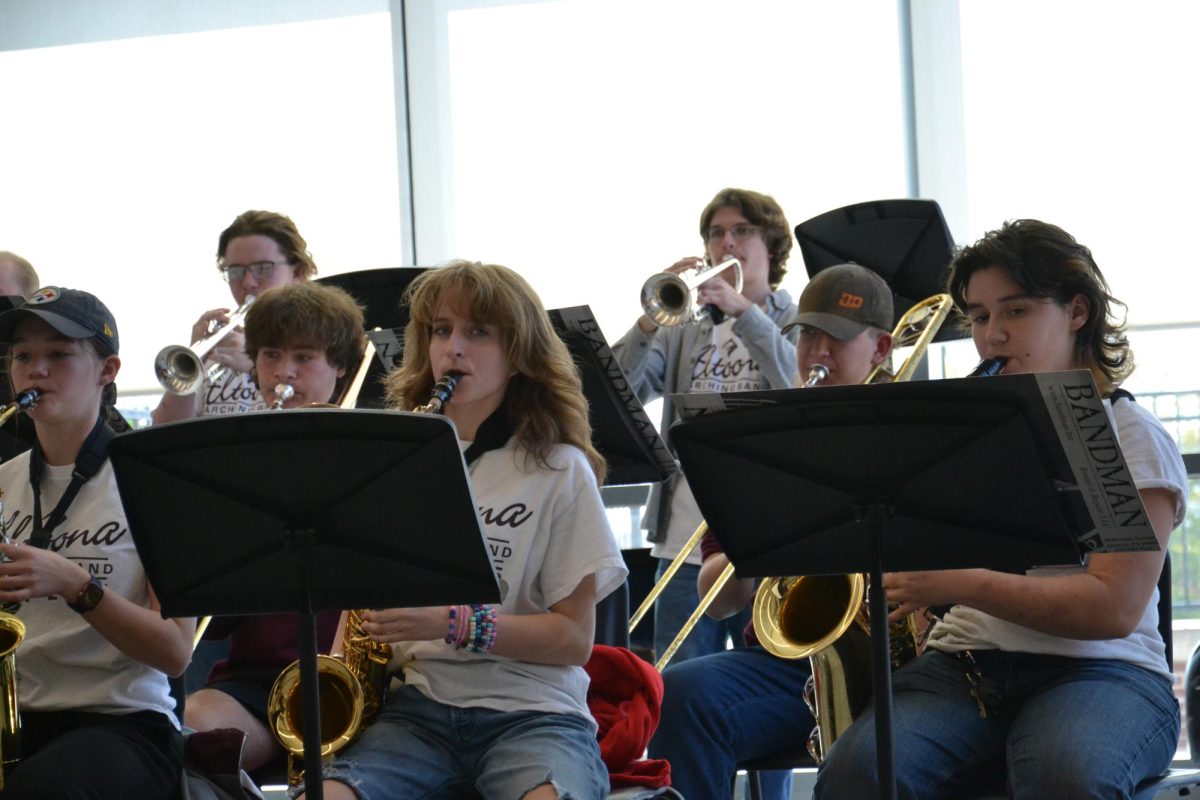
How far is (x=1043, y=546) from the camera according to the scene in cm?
211

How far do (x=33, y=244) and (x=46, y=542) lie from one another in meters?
3.36

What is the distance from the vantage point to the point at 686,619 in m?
3.69

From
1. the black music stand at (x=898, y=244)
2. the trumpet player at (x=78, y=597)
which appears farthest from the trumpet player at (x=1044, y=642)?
the trumpet player at (x=78, y=597)

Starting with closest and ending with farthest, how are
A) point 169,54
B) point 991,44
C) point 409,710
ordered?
point 409,710 < point 991,44 < point 169,54

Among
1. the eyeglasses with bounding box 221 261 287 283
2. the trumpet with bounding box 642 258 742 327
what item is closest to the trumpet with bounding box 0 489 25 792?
the eyeglasses with bounding box 221 261 287 283

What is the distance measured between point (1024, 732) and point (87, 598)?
155 cm

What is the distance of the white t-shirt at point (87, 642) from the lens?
2627 millimetres

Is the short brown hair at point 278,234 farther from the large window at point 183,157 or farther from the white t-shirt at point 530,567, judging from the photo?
the white t-shirt at point 530,567

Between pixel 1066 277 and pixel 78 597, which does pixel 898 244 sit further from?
pixel 78 597

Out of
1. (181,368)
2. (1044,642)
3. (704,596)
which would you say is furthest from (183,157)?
(1044,642)

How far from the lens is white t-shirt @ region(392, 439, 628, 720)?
2461 millimetres

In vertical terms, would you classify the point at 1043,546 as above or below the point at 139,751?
above

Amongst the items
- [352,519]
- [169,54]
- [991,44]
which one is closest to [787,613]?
[352,519]

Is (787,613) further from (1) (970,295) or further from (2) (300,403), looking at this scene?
(2) (300,403)
